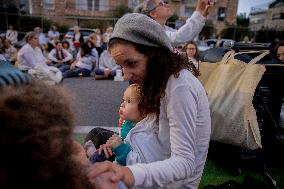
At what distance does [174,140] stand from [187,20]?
2081mm

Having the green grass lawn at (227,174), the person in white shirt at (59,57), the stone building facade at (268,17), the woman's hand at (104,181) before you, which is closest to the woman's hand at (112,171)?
the woman's hand at (104,181)

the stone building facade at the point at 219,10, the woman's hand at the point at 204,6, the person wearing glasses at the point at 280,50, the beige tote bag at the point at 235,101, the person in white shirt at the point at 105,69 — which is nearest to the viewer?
the beige tote bag at the point at 235,101

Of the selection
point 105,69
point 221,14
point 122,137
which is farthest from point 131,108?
point 221,14

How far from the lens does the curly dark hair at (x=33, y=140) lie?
0.75 meters

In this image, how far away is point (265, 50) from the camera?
9.53 feet

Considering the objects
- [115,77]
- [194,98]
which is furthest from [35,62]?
[194,98]

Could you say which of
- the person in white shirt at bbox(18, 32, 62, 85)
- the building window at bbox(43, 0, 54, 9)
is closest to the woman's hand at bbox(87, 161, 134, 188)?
the person in white shirt at bbox(18, 32, 62, 85)

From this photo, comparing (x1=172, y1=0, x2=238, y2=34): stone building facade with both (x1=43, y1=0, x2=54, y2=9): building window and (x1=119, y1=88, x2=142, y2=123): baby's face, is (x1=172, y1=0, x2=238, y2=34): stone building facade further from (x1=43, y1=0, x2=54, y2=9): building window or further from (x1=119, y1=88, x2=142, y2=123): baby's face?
(x1=119, y1=88, x2=142, y2=123): baby's face

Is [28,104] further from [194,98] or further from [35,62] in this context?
[35,62]

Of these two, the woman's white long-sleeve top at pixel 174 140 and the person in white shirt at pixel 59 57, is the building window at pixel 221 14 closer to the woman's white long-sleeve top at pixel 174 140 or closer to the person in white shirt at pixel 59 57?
the person in white shirt at pixel 59 57

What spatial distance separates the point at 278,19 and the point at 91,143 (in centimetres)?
2596

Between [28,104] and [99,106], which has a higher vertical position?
[28,104]

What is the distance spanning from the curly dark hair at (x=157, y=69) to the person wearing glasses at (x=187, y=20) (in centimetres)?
157

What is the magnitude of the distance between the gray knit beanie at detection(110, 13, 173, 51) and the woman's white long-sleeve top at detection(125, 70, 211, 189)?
8.0 inches
